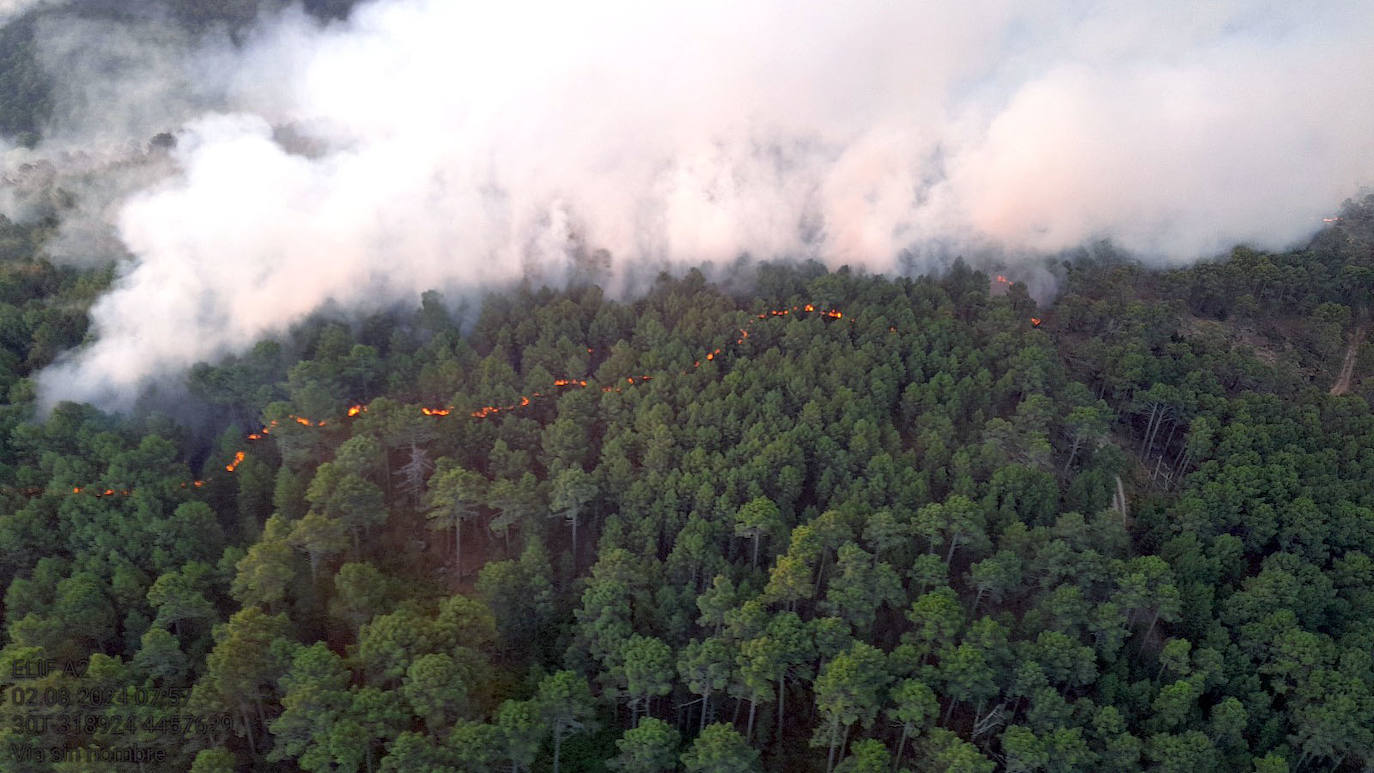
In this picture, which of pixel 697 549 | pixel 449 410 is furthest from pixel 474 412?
pixel 697 549

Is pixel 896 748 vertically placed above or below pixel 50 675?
below

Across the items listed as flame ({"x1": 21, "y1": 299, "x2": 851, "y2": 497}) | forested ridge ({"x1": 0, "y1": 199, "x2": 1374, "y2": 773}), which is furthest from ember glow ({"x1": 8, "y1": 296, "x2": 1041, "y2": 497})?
forested ridge ({"x1": 0, "y1": 199, "x2": 1374, "y2": 773})

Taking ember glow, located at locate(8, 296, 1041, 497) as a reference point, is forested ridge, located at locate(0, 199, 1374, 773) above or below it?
below

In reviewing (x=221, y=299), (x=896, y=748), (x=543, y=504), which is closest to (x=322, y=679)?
(x=543, y=504)

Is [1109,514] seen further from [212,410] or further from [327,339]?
[212,410]

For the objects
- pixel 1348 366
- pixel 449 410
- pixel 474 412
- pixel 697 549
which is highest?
pixel 449 410

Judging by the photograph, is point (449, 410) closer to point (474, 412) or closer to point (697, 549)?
point (474, 412)

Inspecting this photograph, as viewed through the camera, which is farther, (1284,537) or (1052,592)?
(1284,537)

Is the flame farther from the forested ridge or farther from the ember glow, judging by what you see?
the forested ridge
